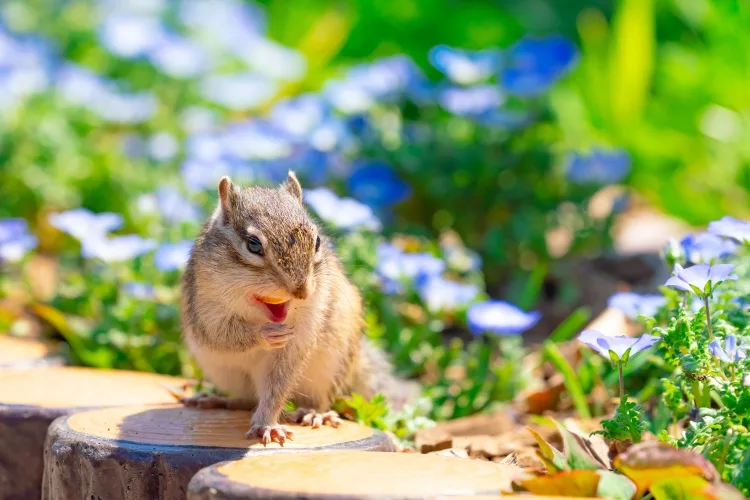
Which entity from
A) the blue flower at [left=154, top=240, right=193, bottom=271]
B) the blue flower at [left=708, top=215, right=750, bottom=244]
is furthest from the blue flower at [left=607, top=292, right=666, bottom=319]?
the blue flower at [left=154, top=240, right=193, bottom=271]

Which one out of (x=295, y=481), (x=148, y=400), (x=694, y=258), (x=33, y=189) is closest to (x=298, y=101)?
(x=33, y=189)

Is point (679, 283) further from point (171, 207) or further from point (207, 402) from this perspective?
point (171, 207)

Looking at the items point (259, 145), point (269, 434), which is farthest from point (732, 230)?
point (259, 145)

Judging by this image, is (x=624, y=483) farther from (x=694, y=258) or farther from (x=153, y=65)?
(x=153, y=65)

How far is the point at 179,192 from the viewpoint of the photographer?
20.5 ft

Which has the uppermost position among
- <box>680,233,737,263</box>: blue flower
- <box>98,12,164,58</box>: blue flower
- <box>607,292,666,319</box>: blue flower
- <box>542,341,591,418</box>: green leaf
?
<box>98,12,164,58</box>: blue flower

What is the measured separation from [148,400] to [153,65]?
4.48 meters

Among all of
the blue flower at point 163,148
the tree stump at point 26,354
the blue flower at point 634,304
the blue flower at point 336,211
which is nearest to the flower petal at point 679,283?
the blue flower at point 634,304

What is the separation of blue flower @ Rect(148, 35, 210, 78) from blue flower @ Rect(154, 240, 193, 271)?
10.0ft

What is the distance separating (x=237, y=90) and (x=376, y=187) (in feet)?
8.59

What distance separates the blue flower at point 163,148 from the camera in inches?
278

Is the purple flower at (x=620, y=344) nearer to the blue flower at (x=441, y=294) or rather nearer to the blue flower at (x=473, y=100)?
the blue flower at (x=441, y=294)

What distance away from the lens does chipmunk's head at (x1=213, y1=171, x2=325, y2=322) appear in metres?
3.08

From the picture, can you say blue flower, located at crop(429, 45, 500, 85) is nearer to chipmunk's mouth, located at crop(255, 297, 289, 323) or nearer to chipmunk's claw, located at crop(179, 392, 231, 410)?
chipmunk's claw, located at crop(179, 392, 231, 410)
